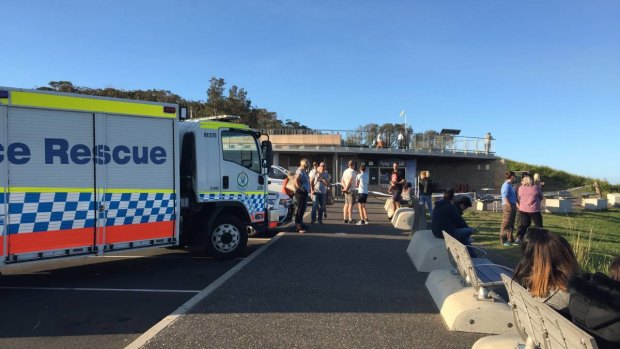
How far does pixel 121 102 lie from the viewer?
22.5 ft

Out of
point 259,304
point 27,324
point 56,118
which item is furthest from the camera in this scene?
point 56,118

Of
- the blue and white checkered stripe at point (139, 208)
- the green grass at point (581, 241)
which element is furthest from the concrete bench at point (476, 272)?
the blue and white checkered stripe at point (139, 208)

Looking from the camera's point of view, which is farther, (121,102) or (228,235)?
(228,235)

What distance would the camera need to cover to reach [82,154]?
6.42m

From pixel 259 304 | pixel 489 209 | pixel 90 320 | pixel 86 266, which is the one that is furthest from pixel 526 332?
pixel 489 209

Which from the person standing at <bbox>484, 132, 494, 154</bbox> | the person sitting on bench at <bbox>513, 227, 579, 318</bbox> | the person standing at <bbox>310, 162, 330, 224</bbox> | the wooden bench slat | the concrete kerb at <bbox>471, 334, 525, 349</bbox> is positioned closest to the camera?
the wooden bench slat

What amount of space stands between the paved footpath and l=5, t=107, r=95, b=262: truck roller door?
2.30 m

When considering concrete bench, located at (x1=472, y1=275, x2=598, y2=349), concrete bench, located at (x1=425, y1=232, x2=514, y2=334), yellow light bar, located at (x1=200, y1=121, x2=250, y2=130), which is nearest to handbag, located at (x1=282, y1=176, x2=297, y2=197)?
yellow light bar, located at (x1=200, y1=121, x2=250, y2=130)

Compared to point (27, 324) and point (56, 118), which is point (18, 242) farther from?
point (56, 118)

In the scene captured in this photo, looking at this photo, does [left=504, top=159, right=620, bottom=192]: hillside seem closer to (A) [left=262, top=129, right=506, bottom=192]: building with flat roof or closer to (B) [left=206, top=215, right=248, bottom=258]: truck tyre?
(A) [left=262, top=129, right=506, bottom=192]: building with flat roof

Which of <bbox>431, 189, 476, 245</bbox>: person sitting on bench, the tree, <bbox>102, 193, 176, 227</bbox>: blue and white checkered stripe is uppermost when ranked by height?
the tree

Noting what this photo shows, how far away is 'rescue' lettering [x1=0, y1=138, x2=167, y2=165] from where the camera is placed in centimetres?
585

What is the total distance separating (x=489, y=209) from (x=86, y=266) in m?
18.2

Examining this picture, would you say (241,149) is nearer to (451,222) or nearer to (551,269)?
(451,222)
